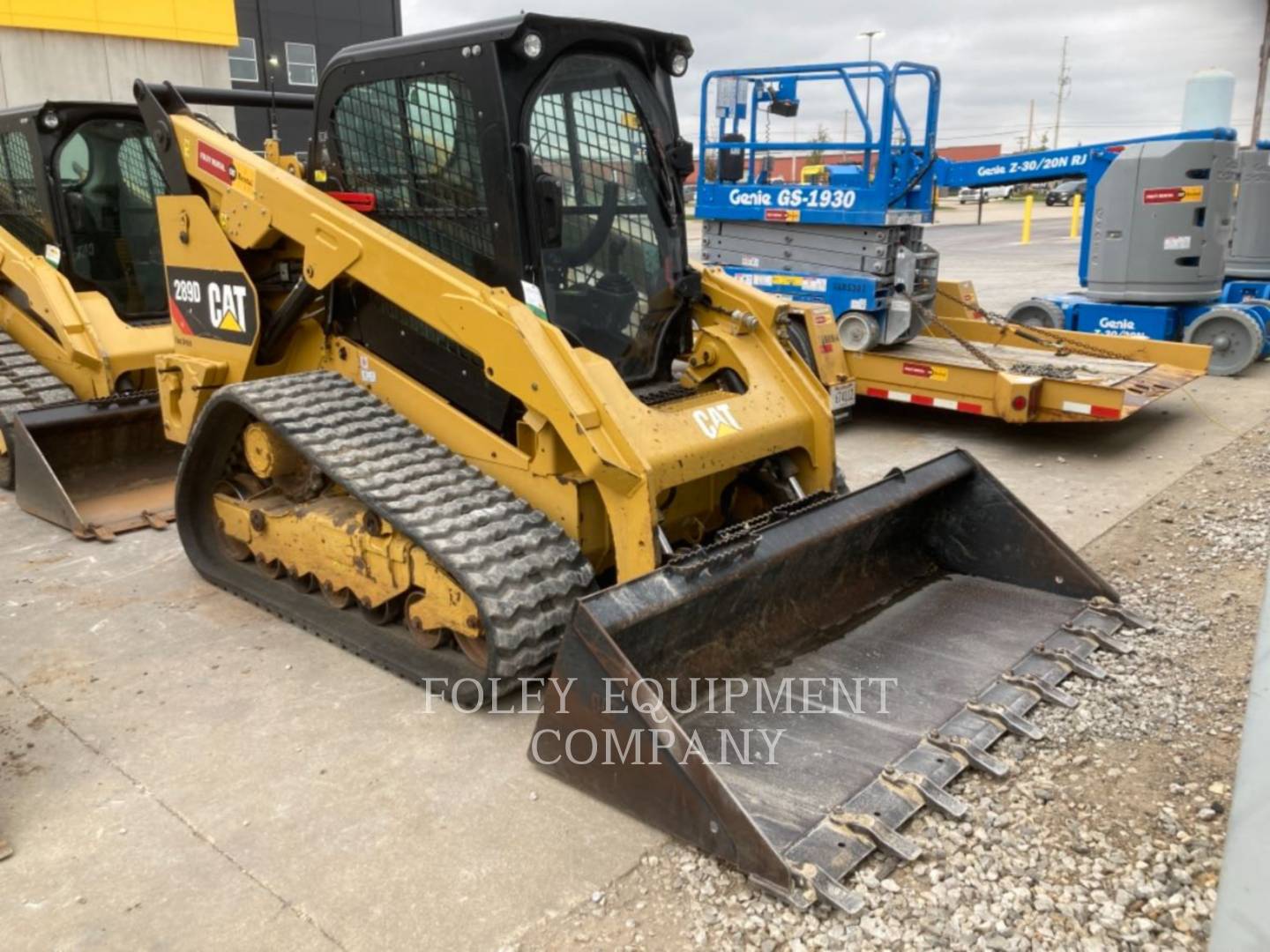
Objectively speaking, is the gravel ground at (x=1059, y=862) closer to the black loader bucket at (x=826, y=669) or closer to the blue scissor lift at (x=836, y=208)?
the black loader bucket at (x=826, y=669)

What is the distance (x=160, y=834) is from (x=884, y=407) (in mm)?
7185

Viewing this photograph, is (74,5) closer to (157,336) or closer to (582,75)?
(157,336)

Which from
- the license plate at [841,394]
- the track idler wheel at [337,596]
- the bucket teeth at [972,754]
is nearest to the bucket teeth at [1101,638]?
the bucket teeth at [972,754]

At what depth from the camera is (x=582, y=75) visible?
13.5 feet

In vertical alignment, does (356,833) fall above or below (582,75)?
below

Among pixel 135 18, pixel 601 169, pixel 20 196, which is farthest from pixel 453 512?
pixel 135 18

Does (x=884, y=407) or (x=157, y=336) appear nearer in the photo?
(x=157, y=336)

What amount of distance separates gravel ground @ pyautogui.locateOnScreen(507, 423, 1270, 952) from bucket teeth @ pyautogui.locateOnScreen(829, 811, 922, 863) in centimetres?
5

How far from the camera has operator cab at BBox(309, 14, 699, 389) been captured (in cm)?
383

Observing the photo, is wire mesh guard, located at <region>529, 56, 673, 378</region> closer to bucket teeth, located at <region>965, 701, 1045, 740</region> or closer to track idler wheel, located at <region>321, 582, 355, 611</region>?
track idler wheel, located at <region>321, 582, 355, 611</region>

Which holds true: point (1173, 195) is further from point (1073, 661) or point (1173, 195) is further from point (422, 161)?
point (422, 161)

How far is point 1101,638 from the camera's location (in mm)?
3971

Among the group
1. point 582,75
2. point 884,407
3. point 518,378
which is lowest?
point 884,407

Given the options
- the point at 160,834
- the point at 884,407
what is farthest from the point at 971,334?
the point at 160,834
